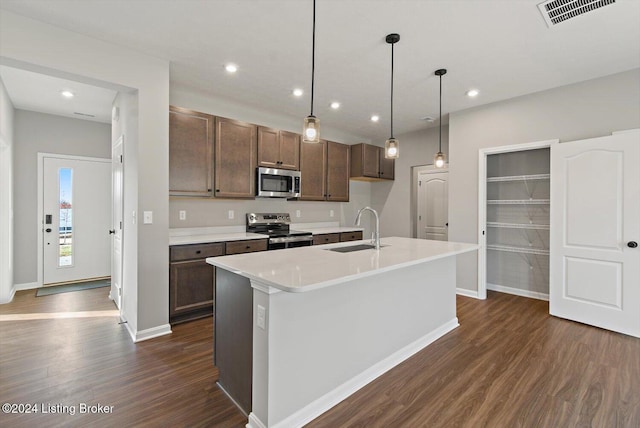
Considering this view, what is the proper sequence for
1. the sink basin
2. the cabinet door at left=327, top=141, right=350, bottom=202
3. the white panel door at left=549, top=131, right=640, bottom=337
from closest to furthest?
the sink basin < the white panel door at left=549, top=131, right=640, bottom=337 < the cabinet door at left=327, top=141, right=350, bottom=202

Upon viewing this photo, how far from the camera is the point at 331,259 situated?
216cm

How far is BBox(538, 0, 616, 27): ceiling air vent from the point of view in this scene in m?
2.17

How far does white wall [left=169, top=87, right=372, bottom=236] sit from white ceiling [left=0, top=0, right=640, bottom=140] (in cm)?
25

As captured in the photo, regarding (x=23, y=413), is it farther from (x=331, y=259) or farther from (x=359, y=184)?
(x=359, y=184)

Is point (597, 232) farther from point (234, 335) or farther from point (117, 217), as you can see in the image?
point (117, 217)

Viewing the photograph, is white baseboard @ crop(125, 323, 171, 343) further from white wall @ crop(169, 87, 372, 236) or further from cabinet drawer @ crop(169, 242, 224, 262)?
white wall @ crop(169, 87, 372, 236)

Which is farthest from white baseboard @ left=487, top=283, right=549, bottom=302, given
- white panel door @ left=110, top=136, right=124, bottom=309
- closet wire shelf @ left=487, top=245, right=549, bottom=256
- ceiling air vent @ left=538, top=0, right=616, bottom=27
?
white panel door @ left=110, top=136, right=124, bottom=309

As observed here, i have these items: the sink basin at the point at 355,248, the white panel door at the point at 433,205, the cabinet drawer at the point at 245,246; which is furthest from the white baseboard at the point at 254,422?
the white panel door at the point at 433,205

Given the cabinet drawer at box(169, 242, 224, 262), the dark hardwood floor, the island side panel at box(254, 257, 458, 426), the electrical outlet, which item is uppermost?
the cabinet drawer at box(169, 242, 224, 262)

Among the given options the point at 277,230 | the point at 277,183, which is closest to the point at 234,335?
the point at 277,230

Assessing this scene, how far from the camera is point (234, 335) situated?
79.0 inches

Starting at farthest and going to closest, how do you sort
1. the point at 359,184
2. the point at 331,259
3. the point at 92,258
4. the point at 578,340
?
the point at 359,184 < the point at 92,258 < the point at 578,340 < the point at 331,259

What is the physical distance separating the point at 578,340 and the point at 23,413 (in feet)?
14.8

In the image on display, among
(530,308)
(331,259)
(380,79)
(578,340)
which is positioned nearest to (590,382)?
(578,340)
